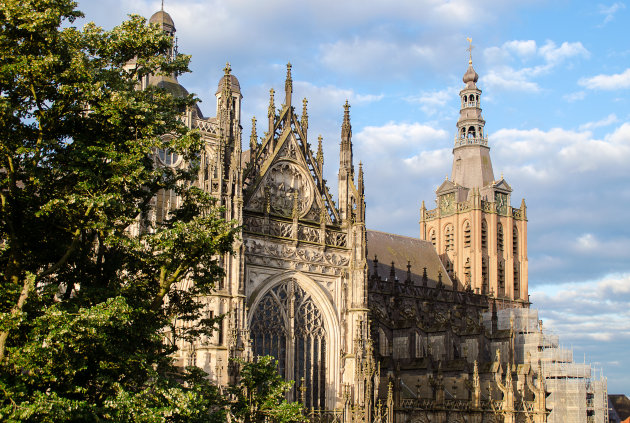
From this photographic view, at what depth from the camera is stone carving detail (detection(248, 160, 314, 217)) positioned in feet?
124

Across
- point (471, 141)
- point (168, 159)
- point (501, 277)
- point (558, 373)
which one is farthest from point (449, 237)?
point (168, 159)

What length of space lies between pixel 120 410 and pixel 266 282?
62.6ft

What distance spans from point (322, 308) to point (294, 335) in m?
2.06

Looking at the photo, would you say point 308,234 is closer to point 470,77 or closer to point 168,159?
point 168,159

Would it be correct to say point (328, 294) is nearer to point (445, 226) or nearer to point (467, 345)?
point (467, 345)

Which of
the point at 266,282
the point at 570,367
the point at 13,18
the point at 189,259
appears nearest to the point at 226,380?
the point at 266,282

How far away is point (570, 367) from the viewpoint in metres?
67.4

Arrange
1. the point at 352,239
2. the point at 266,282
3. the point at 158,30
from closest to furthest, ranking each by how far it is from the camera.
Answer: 1. the point at 158,30
2. the point at 266,282
3. the point at 352,239

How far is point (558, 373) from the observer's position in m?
66.8

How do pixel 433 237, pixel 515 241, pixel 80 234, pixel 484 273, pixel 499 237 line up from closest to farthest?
pixel 80 234
pixel 484 273
pixel 499 237
pixel 515 241
pixel 433 237

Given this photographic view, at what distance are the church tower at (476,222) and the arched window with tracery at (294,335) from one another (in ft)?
112

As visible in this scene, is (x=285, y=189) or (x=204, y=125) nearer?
(x=285, y=189)

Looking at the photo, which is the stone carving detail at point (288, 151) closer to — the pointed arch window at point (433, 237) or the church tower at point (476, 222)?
the church tower at point (476, 222)

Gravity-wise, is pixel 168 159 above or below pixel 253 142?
above
